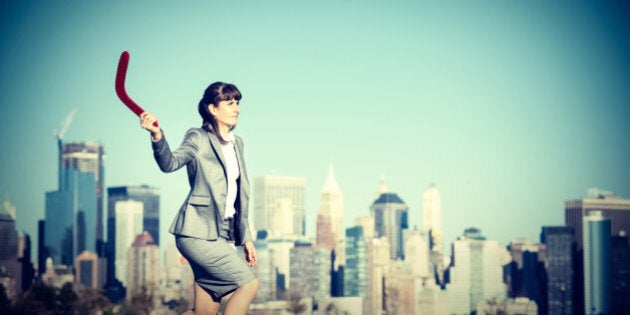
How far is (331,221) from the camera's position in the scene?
123125 mm

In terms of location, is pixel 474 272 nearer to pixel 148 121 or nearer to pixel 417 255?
pixel 417 255

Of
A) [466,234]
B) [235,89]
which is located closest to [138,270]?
[466,234]

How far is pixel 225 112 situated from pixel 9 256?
328ft

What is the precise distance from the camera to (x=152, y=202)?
134 m

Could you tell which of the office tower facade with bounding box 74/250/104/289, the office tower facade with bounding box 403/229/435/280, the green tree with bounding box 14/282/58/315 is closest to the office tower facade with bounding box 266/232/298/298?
the office tower facade with bounding box 403/229/435/280

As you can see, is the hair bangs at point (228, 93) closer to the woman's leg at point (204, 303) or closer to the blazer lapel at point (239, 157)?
the blazer lapel at point (239, 157)

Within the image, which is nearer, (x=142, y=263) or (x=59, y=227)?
(x=142, y=263)

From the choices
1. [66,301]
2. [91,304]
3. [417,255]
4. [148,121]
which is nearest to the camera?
[148,121]

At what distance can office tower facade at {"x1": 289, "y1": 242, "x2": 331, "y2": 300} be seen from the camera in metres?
102

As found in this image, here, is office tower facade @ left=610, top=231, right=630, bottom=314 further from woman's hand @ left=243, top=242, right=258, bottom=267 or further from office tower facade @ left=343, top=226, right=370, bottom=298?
woman's hand @ left=243, top=242, right=258, bottom=267

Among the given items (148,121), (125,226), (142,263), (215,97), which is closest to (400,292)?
(142,263)

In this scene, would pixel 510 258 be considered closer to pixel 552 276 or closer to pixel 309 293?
pixel 552 276

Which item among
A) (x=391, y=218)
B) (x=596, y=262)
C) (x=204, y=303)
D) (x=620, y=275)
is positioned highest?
(x=391, y=218)

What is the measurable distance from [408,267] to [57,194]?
5293cm
